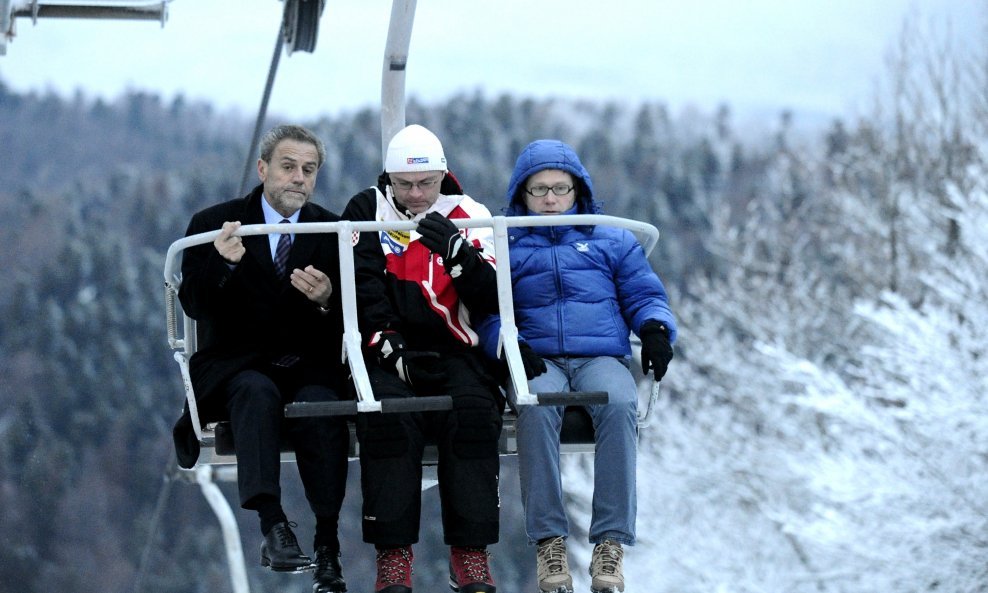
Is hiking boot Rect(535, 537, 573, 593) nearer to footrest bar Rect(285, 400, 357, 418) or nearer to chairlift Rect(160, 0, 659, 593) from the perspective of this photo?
chairlift Rect(160, 0, 659, 593)

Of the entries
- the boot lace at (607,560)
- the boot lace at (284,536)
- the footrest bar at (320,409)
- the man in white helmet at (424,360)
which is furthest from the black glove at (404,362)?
the boot lace at (607,560)

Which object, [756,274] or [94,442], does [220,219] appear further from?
[94,442]

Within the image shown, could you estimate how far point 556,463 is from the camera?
5.21 metres

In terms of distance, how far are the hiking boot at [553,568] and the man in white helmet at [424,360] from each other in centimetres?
16

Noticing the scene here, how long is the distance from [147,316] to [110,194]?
650 centimetres

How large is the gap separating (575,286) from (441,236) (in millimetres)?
613

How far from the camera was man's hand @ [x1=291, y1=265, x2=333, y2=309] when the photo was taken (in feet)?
17.6

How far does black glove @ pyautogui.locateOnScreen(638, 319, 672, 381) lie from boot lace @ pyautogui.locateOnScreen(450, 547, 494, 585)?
78cm

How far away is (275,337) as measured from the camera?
5.46 metres

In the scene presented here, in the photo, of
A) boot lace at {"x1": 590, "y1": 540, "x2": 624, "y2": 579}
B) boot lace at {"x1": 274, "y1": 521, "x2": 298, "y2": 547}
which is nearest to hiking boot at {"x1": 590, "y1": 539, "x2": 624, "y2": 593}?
boot lace at {"x1": 590, "y1": 540, "x2": 624, "y2": 579}

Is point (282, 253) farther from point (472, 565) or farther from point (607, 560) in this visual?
point (607, 560)

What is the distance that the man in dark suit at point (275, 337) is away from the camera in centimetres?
518

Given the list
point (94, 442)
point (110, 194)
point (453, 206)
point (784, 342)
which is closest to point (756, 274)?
point (784, 342)

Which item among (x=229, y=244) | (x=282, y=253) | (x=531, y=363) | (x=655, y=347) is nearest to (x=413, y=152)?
(x=282, y=253)
